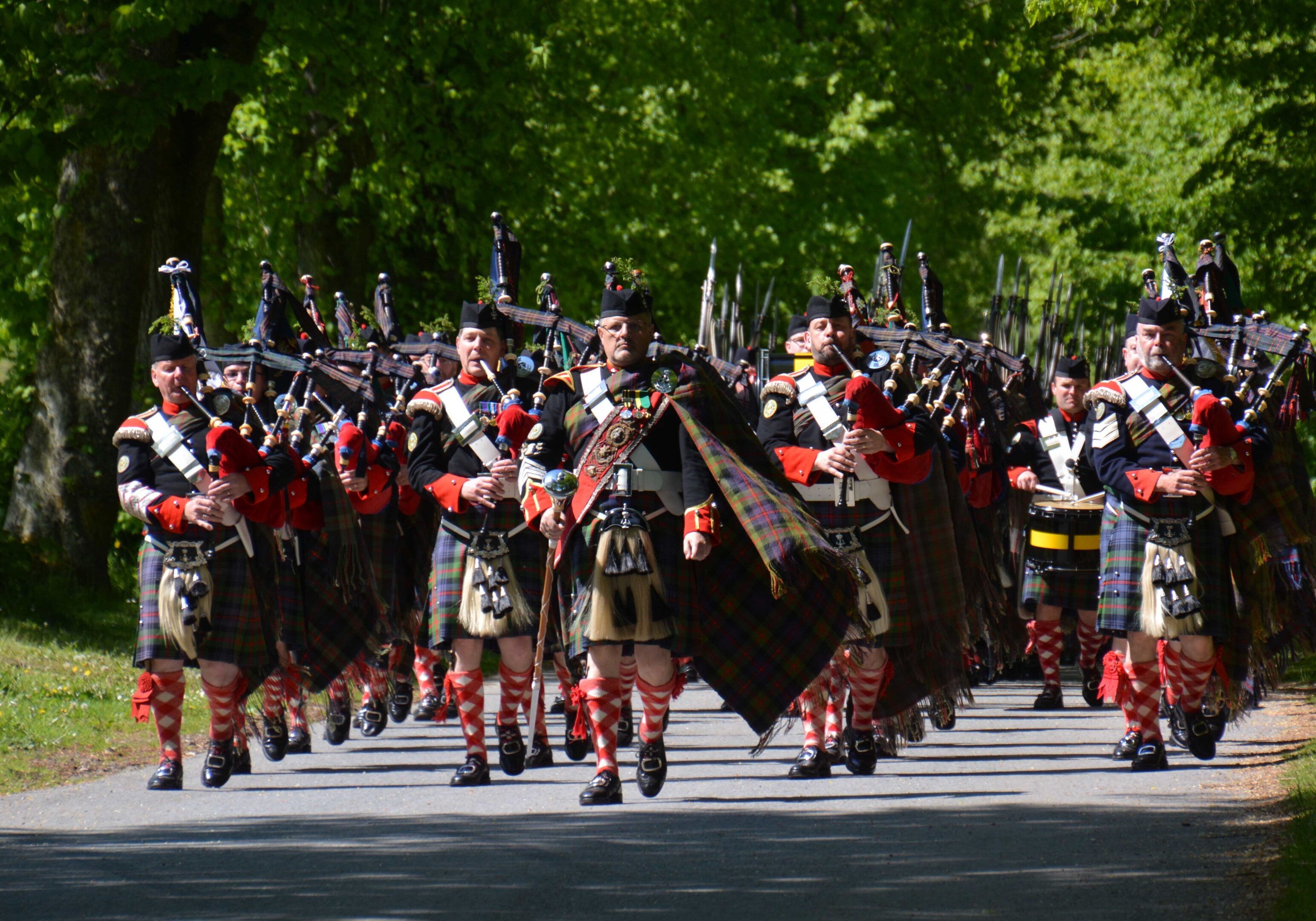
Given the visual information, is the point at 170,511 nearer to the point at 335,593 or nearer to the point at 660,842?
the point at 335,593

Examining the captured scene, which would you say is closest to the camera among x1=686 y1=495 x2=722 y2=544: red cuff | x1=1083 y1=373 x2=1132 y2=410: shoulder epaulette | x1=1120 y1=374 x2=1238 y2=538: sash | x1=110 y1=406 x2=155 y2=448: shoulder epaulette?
x1=686 y1=495 x2=722 y2=544: red cuff

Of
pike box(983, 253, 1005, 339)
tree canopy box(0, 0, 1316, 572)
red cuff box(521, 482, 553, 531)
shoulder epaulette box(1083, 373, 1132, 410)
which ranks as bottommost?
red cuff box(521, 482, 553, 531)

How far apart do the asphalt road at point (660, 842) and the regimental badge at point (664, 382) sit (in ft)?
5.21

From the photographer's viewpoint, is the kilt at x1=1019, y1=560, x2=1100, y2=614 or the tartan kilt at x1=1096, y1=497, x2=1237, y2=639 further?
the kilt at x1=1019, y1=560, x2=1100, y2=614

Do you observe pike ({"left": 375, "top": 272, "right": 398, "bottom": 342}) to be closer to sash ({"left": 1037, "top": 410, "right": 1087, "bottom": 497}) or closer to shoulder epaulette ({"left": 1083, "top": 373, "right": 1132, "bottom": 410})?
sash ({"left": 1037, "top": 410, "right": 1087, "bottom": 497})

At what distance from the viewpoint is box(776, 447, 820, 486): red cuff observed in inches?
339

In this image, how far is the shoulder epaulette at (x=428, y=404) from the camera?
863 cm

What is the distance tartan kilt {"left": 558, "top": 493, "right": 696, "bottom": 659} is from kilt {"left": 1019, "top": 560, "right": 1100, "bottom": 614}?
438cm

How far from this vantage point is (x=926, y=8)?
23344mm

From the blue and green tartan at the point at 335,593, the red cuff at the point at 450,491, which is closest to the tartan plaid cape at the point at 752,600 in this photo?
the red cuff at the point at 450,491

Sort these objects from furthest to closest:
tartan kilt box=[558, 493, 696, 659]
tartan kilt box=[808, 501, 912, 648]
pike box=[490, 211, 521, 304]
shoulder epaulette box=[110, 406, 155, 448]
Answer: pike box=[490, 211, 521, 304]
tartan kilt box=[808, 501, 912, 648]
shoulder epaulette box=[110, 406, 155, 448]
tartan kilt box=[558, 493, 696, 659]

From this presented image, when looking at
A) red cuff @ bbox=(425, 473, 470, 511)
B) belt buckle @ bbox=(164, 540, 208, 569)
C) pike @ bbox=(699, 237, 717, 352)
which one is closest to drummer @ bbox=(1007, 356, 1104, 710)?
pike @ bbox=(699, 237, 717, 352)

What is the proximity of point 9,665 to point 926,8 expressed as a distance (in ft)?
49.5

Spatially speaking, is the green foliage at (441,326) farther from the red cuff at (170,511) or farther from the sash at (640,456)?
the sash at (640,456)
